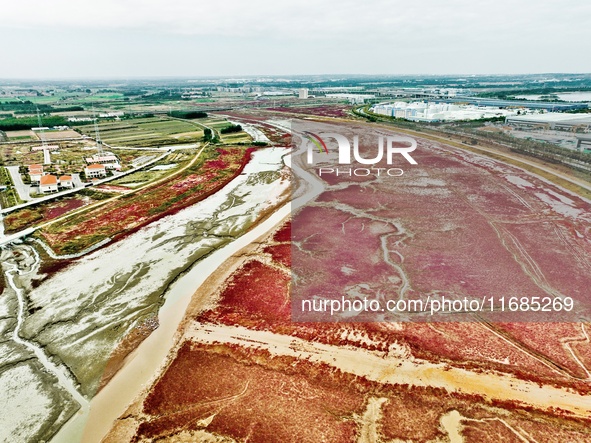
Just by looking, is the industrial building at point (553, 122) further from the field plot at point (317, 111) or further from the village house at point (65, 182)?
the village house at point (65, 182)

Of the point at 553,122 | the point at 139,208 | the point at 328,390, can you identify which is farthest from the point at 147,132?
the point at 553,122

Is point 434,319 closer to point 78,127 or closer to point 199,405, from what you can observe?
point 199,405

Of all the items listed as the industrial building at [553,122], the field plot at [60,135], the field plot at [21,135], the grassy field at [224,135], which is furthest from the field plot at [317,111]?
the field plot at [21,135]

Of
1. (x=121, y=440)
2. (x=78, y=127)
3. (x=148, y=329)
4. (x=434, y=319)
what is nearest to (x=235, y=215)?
(x=148, y=329)

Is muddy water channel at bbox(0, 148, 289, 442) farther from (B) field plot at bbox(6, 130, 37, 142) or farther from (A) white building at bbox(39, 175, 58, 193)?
(B) field plot at bbox(6, 130, 37, 142)

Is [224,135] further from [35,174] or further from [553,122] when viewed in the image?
[553,122]

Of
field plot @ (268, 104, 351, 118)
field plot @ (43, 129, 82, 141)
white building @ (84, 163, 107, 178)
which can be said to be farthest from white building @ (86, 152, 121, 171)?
field plot @ (268, 104, 351, 118)
